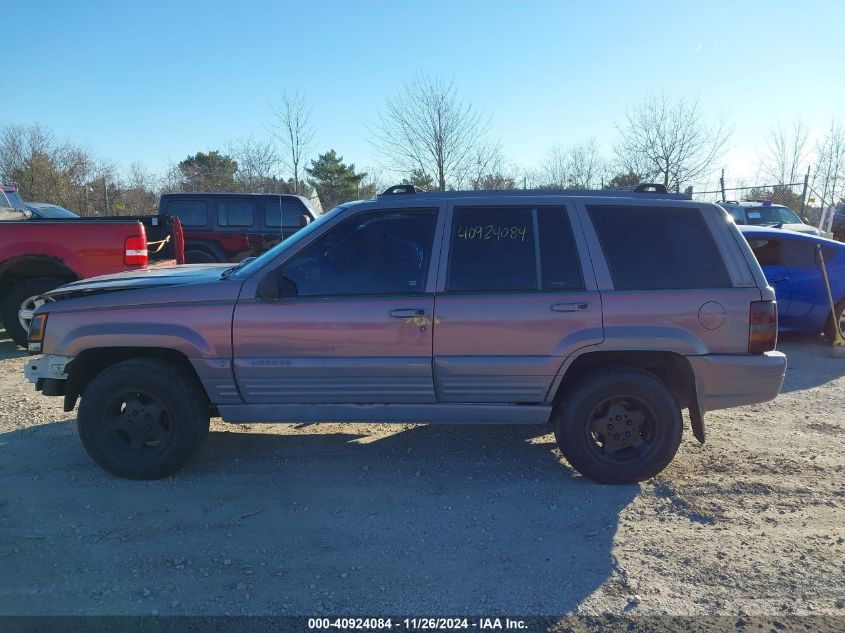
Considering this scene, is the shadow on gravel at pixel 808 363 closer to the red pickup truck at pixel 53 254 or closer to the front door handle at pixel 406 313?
the front door handle at pixel 406 313

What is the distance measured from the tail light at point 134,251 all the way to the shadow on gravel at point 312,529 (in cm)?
316

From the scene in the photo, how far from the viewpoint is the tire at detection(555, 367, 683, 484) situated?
12.7 feet

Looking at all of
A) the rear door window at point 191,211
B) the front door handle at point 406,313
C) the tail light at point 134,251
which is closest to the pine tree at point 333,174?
the rear door window at point 191,211

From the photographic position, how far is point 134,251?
7.42m

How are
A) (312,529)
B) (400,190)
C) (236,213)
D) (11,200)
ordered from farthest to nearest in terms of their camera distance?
(236,213) → (11,200) → (400,190) → (312,529)

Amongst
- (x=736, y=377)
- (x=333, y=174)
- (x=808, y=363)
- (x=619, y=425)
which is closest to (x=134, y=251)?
(x=619, y=425)

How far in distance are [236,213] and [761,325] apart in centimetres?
1045

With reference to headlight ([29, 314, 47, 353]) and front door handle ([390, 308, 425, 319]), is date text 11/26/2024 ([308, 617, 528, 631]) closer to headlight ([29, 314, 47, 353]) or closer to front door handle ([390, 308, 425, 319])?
front door handle ([390, 308, 425, 319])

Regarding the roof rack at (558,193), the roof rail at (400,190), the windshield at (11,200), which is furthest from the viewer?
the windshield at (11,200)

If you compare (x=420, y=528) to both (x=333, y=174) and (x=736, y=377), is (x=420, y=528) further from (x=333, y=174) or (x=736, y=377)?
(x=333, y=174)

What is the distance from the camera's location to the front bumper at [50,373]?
397 centimetres

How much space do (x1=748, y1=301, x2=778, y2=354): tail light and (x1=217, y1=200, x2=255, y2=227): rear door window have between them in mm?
10165

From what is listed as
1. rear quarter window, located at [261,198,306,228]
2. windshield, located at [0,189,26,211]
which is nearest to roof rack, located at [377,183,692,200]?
rear quarter window, located at [261,198,306,228]

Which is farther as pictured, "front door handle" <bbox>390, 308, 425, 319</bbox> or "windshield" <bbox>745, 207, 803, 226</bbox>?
"windshield" <bbox>745, 207, 803, 226</bbox>
